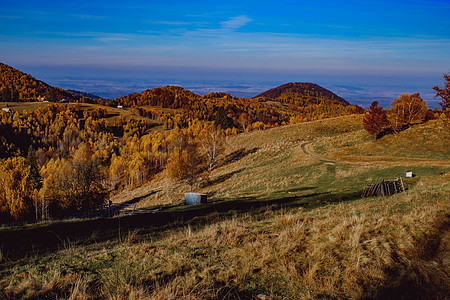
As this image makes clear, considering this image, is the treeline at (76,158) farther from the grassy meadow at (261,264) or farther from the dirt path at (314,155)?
the grassy meadow at (261,264)

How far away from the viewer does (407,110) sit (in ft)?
164

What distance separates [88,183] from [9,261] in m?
39.7

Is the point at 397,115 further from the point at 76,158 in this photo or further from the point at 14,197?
the point at 14,197

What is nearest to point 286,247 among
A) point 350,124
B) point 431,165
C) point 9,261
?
point 9,261

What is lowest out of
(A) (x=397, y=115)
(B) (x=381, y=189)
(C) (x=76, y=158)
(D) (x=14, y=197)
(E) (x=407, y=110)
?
(D) (x=14, y=197)

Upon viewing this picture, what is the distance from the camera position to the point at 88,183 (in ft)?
141

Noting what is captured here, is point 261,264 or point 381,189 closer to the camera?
point 261,264

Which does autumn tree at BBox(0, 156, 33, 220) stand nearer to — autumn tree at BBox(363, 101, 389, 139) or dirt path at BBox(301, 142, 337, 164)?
dirt path at BBox(301, 142, 337, 164)

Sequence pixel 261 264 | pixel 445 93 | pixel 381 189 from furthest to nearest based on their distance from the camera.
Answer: pixel 445 93 → pixel 381 189 → pixel 261 264

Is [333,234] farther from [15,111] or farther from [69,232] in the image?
[15,111]

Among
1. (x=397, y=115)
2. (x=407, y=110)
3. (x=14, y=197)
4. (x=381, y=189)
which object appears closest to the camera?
(x=381, y=189)

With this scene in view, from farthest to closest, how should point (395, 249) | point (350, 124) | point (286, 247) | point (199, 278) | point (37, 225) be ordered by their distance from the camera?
point (350, 124), point (37, 225), point (286, 247), point (395, 249), point (199, 278)

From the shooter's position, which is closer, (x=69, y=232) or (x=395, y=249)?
(x=395, y=249)

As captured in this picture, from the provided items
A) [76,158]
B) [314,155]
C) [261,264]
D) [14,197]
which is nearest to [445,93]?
[314,155]
